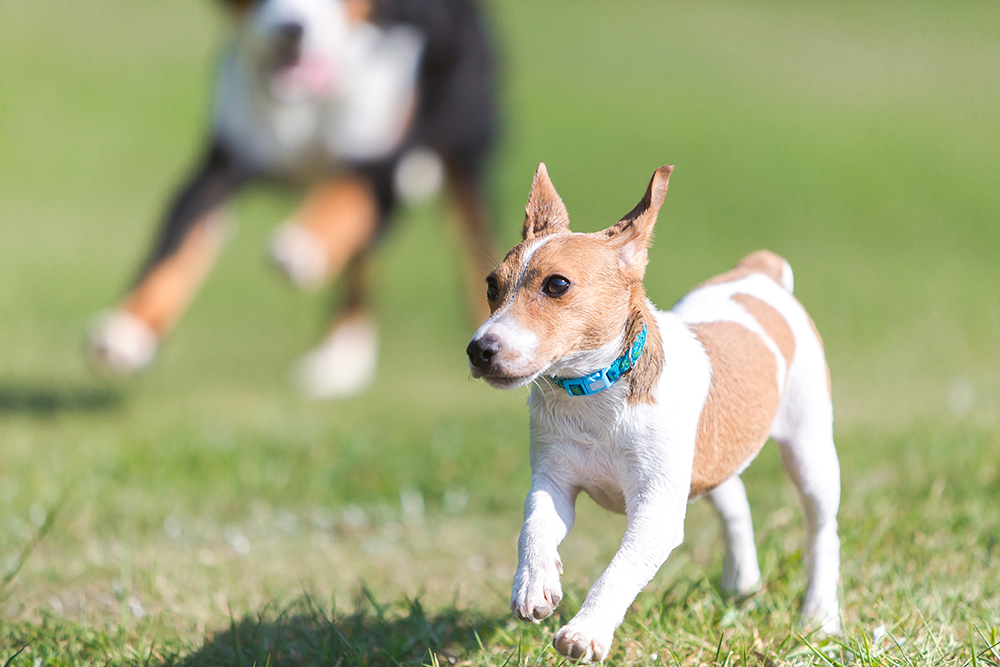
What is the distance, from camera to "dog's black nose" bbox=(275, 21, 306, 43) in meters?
5.31

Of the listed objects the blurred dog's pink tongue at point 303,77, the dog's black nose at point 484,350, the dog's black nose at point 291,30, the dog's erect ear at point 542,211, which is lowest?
the blurred dog's pink tongue at point 303,77

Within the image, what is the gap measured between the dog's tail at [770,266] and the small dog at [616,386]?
0.22 meters

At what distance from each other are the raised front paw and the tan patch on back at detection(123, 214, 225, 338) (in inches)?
135

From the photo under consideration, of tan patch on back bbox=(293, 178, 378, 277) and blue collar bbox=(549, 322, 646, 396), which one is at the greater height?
blue collar bbox=(549, 322, 646, 396)

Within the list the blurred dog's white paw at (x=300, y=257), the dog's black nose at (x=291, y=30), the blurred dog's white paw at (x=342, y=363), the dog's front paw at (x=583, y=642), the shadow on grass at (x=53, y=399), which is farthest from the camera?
the blurred dog's white paw at (x=342, y=363)

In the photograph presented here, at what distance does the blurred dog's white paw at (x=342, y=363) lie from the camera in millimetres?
6609

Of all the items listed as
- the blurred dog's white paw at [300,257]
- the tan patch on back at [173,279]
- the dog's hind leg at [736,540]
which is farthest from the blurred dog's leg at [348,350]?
the dog's hind leg at [736,540]

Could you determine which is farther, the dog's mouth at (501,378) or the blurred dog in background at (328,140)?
the blurred dog in background at (328,140)

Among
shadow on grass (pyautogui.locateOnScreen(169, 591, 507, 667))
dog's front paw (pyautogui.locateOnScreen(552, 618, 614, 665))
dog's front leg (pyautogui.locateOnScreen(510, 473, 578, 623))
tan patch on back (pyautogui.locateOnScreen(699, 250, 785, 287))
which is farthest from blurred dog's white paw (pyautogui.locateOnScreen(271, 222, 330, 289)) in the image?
dog's front paw (pyautogui.locateOnScreen(552, 618, 614, 665))

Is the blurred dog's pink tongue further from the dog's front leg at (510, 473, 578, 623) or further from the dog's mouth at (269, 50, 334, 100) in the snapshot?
the dog's front leg at (510, 473, 578, 623)

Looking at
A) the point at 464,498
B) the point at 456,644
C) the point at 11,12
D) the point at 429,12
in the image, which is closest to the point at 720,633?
the point at 456,644

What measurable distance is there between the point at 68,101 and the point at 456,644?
13095mm

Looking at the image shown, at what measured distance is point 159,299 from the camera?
5051 mm

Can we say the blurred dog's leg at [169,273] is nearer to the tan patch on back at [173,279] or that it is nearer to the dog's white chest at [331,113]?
the tan patch on back at [173,279]
